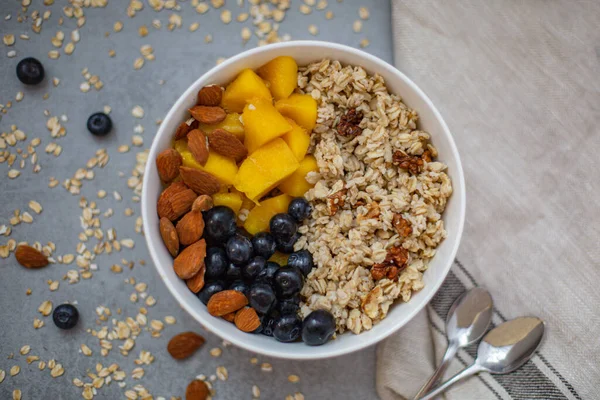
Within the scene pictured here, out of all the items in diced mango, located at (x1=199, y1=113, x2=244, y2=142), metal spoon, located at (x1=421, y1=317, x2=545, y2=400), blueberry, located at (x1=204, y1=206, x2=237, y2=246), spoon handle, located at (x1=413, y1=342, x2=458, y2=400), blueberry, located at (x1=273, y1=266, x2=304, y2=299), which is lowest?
spoon handle, located at (x1=413, y1=342, x2=458, y2=400)

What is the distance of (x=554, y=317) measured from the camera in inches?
56.6

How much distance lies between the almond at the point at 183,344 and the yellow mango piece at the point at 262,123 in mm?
534

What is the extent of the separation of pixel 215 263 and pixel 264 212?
0.16 metres

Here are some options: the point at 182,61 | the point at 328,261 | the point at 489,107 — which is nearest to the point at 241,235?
the point at 328,261

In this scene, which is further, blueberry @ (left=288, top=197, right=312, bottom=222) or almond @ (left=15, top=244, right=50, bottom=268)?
almond @ (left=15, top=244, right=50, bottom=268)

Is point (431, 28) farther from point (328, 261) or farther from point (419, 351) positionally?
point (419, 351)

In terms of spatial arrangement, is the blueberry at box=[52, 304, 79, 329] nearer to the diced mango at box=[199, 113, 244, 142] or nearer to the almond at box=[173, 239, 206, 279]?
the almond at box=[173, 239, 206, 279]

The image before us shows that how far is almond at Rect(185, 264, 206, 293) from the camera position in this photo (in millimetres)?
1250

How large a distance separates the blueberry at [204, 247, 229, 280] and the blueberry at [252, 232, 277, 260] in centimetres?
7

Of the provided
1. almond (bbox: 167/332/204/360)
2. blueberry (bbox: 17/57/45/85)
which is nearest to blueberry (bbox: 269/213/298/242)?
almond (bbox: 167/332/204/360)

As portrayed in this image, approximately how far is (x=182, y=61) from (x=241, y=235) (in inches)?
21.6

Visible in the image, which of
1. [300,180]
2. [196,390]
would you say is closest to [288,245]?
[300,180]

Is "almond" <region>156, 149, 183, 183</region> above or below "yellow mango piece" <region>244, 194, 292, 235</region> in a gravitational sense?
above

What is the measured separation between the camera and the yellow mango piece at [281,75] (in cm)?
130
